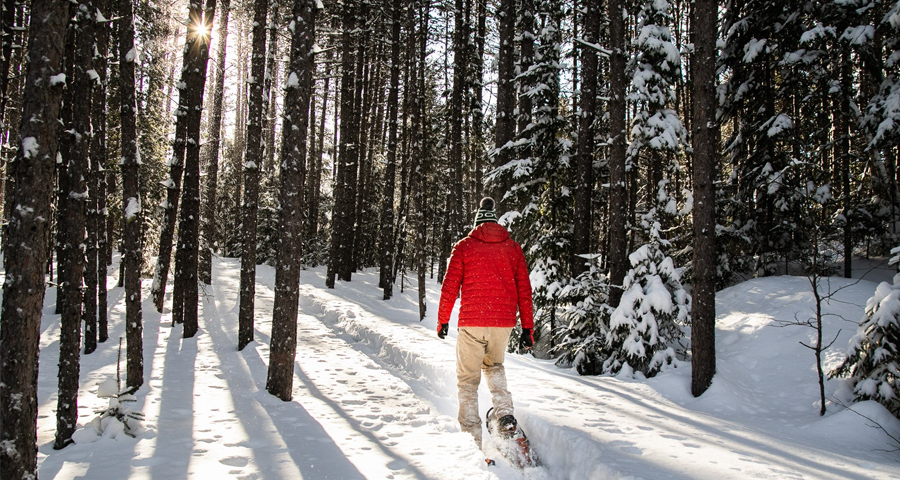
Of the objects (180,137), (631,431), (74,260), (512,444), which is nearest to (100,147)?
(180,137)

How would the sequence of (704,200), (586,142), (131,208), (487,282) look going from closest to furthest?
(487,282)
(131,208)
(704,200)
(586,142)

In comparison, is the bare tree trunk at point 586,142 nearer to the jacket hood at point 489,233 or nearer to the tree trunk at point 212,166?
the jacket hood at point 489,233

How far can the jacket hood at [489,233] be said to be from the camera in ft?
18.6

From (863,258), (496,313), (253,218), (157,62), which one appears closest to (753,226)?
(863,258)

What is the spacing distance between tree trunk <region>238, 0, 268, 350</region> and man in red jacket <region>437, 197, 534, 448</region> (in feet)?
22.6

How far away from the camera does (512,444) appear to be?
16.6 ft

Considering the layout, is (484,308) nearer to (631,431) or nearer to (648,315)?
(631,431)

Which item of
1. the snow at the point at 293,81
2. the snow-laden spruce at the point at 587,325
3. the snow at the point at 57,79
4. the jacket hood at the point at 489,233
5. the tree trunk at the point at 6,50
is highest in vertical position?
the tree trunk at the point at 6,50

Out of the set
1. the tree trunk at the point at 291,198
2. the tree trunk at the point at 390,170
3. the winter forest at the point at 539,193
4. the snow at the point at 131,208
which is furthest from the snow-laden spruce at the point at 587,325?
the tree trunk at the point at 390,170

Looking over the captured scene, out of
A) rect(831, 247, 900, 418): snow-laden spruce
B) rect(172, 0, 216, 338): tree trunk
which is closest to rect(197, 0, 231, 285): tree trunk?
rect(172, 0, 216, 338): tree trunk

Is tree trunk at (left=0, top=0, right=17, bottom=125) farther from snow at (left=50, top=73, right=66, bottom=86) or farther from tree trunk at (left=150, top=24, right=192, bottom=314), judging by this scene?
snow at (left=50, top=73, right=66, bottom=86)

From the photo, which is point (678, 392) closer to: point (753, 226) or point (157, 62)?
point (753, 226)

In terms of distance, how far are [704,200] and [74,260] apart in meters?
8.81

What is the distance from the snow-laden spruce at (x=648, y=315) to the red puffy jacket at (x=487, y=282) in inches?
161
